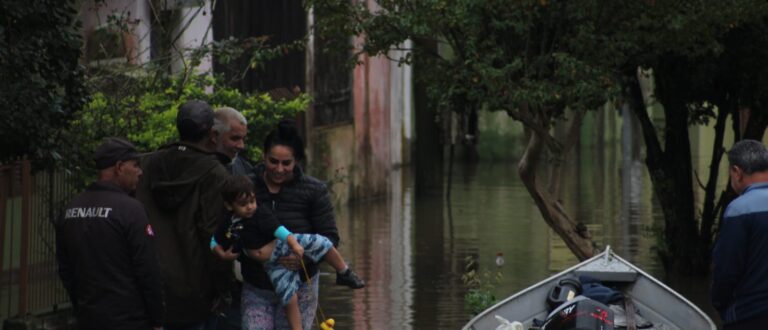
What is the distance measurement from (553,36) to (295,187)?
7.17 meters

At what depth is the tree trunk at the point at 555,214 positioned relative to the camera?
1688 centimetres

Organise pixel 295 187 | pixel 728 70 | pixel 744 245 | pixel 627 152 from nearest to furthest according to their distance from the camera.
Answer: pixel 744 245, pixel 295 187, pixel 728 70, pixel 627 152

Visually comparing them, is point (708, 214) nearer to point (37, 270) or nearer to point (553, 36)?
point (553, 36)

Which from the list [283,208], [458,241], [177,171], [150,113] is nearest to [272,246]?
[283,208]

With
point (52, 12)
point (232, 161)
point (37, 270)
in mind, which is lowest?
point (37, 270)

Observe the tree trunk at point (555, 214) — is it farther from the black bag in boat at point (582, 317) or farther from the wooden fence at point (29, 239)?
the black bag in boat at point (582, 317)

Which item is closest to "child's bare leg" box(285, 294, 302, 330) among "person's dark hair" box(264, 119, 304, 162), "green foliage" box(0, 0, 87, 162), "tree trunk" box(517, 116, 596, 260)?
"person's dark hair" box(264, 119, 304, 162)

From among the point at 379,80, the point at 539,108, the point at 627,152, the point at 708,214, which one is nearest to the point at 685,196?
the point at 708,214

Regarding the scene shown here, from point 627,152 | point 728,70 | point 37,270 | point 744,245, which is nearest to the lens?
point 744,245

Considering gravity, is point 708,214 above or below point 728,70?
below

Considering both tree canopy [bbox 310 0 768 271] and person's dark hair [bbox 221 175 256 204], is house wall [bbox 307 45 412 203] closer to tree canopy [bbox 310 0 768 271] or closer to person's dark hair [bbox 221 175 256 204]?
tree canopy [bbox 310 0 768 271]

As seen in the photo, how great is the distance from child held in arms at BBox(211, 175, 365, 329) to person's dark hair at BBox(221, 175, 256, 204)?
0.25ft

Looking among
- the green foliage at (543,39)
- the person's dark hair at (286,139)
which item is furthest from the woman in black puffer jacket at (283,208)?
the green foliage at (543,39)

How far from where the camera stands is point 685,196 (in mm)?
18938
